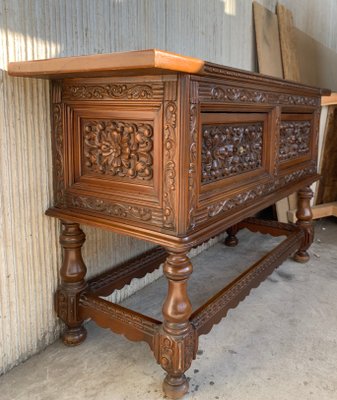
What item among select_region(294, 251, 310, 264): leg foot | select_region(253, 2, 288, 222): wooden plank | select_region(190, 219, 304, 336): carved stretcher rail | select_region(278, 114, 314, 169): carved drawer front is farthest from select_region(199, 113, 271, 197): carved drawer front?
select_region(253, 2, 288, 222): wooden plank

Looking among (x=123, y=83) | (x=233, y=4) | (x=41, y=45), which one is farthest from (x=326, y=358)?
(x=233, y=4)

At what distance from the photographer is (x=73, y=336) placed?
5.72ft

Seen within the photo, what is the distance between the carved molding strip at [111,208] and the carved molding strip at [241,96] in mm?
407

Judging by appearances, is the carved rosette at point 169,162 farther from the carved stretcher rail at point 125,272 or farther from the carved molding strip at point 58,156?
the carved stretcher rail at point 125,272

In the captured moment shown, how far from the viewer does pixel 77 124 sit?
4.96ft

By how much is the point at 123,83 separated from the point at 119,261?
101 cm

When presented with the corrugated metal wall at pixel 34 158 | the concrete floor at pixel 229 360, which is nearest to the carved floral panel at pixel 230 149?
the corrugated metal wall at pixel 34 158

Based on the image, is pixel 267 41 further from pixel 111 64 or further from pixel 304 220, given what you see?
pixel 111 64

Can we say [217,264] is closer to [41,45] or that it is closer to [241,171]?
[241,171]

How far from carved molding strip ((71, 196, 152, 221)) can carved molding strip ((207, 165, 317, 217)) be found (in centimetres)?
22

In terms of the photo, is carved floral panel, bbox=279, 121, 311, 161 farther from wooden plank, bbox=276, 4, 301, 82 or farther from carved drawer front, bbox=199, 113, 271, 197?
wooden plank, bbox=276, 4, 301, 82

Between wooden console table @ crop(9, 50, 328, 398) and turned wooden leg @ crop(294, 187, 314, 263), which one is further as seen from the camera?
turned wooden leg @ crop(294, 187, 314, 263)

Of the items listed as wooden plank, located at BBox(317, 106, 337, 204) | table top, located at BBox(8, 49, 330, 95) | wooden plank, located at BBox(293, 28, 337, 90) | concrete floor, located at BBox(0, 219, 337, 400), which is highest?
wooden plank, located at BBox(293, 28, 337, 90)

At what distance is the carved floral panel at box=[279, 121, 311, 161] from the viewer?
2.04 m
